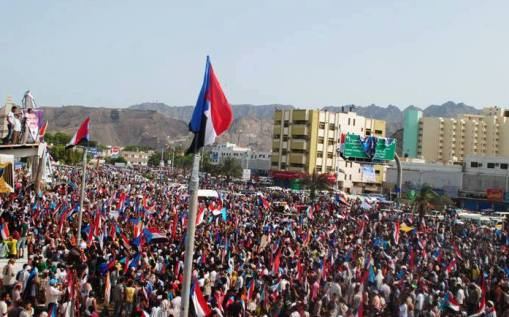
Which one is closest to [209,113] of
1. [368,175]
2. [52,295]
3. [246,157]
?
[52,295]

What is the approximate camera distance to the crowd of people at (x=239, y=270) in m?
13.1

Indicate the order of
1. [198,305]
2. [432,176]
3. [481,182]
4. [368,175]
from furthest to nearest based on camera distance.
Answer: [368,175]
[432,176]
[481,182]
[198,305]

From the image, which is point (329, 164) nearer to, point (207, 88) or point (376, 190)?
point (376, 190)

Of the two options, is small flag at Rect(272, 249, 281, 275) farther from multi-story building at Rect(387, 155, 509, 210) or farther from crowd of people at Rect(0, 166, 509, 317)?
multi-story building at Rect(387, 155, 509, 210)

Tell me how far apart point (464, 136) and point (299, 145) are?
6022 centimetres

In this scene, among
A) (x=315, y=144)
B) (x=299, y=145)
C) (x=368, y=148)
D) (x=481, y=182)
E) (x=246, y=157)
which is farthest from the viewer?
(x=246, y=157)

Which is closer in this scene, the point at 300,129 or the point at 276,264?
the point at 276,264

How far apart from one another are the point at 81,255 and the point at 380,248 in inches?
416

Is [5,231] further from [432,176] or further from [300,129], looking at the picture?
[300,129]

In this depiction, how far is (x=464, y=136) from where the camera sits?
433 ft

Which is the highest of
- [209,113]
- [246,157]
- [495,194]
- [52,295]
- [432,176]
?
[246,157]

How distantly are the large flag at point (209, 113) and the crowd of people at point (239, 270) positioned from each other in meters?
4.57

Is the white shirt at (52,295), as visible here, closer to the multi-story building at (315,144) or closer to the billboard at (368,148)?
the billboard at (368,148)

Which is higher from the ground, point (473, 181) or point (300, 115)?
point (300, 115)
